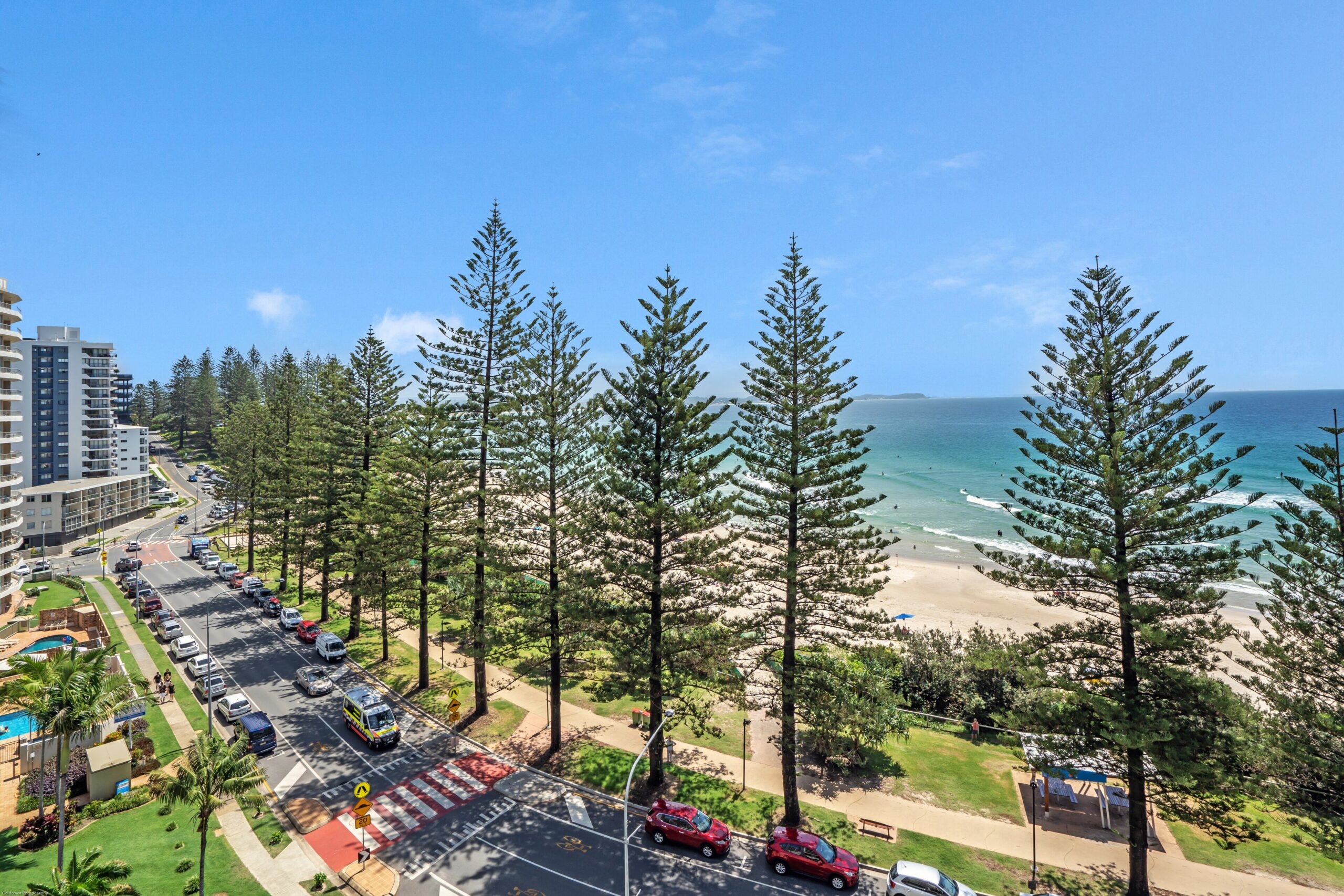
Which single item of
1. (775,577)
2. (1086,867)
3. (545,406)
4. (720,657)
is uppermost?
(545,406)

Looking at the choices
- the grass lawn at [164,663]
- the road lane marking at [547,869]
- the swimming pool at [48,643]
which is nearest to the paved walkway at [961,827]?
the road lane marking at [547,869]

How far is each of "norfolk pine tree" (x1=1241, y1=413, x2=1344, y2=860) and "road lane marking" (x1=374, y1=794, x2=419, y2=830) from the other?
21.8m

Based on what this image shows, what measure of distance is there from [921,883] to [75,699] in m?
21.8

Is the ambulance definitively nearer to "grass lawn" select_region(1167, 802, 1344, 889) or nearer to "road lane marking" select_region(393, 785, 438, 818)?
"road lane marking" select_region(393, 785, 438, 818)

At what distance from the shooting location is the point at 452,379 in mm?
24844

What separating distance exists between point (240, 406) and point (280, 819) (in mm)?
52174

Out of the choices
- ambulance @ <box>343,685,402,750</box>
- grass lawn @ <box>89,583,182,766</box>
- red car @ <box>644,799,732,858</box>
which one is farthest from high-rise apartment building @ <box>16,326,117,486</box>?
red car @ <box>644,799,732,858</box>

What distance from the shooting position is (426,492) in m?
24.8

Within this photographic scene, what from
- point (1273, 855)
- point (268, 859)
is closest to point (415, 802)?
point (268, 859)

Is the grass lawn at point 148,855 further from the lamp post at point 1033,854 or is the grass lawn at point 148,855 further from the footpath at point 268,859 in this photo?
the lamp post at point 1033,854

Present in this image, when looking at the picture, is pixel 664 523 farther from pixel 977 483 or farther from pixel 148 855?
pixel 977 483

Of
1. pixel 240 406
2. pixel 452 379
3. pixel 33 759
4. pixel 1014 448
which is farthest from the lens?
pixel 1014 448

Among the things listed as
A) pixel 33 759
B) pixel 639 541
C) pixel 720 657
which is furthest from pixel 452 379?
pixel 33 759

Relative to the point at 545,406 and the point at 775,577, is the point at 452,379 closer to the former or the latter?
the point at 545,406
